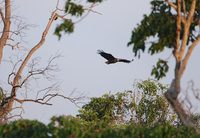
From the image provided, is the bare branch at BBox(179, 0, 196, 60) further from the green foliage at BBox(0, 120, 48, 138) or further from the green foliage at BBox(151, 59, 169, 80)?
the green foliage at BBox(0, 120, 48, 138)

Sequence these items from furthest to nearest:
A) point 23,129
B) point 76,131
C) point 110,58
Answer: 1. point 110,58
2. point 23,129
3. point 76,131

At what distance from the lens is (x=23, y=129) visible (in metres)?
12.1

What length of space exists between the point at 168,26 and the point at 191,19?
0.61 m

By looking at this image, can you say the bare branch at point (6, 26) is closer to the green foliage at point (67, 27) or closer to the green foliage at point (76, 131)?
the green foliage at point (67, 27)

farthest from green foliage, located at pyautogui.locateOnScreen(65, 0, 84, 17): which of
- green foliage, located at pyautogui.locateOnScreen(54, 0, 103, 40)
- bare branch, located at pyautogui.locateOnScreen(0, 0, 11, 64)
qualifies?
bare branch, located at pyautogui.locateOnScreen(0, 0, 11, 64)

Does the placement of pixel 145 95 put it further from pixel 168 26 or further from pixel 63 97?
pixel 168 26

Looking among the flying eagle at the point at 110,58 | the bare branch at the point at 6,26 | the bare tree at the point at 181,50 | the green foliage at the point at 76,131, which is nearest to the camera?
the green foliage at the point at 76,131

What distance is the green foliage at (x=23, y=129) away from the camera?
12.0 m

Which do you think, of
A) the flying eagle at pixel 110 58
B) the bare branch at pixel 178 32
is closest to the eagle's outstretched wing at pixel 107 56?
the flying eagle at pixel 110 58

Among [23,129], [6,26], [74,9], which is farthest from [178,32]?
[6,26]

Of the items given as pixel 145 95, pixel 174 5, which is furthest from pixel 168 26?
pixel 145 95

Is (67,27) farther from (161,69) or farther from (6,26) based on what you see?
(6,26)

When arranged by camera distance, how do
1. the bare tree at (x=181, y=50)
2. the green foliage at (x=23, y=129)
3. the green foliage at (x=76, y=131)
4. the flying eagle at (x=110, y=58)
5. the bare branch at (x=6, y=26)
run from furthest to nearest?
the bare branch at (x=6, y=26) < the flying eagle at (x=110, y=58) < the bare tree at (x=181, y=50) < the green foliage at (x=23, y=129) < the green foliage at (x=76, y=131)

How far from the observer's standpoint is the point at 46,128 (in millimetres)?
12039
